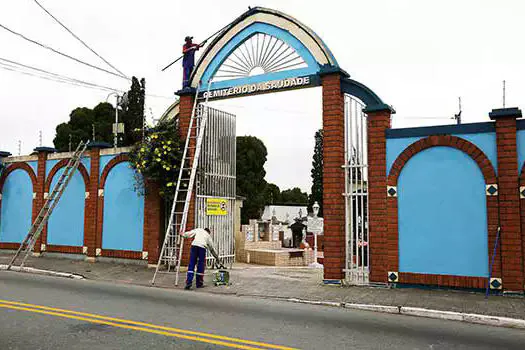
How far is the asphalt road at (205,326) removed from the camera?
6.80m

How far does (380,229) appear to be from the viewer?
40.3ft

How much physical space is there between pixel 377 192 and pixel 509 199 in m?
2.99

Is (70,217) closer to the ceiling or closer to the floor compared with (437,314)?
closer to the ceiling

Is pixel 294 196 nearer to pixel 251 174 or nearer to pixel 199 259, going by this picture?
pixel 251 174

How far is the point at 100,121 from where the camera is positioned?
47.9 m

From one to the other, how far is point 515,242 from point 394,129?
3.82 metres

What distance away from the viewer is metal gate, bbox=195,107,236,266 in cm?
1570

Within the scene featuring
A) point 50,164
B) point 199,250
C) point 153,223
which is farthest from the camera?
point 50,164

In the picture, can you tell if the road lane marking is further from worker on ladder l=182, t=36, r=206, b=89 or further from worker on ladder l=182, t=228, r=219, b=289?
worker on ladder l=182, t=36, r=206, b=89

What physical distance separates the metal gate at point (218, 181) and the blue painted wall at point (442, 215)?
6352mm

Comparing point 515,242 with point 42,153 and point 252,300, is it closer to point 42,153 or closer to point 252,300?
point 252,300

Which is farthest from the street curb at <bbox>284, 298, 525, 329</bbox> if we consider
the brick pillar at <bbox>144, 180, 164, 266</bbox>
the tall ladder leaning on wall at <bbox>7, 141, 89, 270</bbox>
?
the tall ladder leaning on wall at <bbox>7, 141, 89, 270</bbox>

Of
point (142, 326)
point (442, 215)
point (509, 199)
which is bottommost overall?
point (142, 326)

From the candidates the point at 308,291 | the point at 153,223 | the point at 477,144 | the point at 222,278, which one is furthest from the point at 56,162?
the point at 477,144
